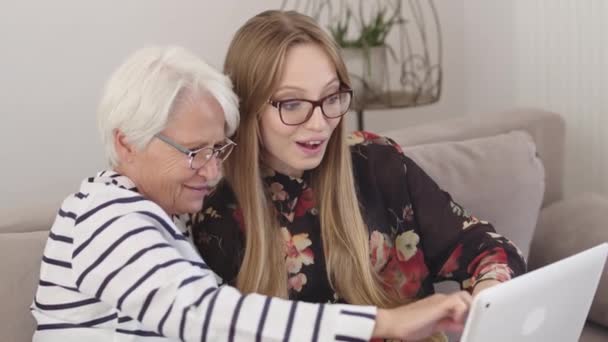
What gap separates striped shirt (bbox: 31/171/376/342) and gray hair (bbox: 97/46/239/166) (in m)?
0.08

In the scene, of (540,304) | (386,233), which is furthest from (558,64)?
(540,304)

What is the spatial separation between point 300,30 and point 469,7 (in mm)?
1580

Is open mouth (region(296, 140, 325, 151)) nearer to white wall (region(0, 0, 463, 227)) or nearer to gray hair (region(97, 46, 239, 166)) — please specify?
gray hair (region(97, 46, 239, 166))

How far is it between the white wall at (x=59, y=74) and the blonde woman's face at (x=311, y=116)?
80 centimetres

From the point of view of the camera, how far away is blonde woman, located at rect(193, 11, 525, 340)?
1.46m

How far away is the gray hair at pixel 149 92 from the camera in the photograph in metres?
1.24

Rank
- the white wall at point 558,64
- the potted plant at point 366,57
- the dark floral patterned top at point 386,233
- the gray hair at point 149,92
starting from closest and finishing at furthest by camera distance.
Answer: the gray hair at point 149,92 → the dark floral patterned top at point 386,233 → the potted plant at point 366,57 → the white wall at point 558,64

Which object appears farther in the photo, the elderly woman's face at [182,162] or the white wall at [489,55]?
the white wall at [489,55]

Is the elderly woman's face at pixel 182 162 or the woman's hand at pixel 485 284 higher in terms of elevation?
the elderly woman's face at pixel 182 162

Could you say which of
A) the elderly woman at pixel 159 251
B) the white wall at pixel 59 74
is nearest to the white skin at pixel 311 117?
the elderly woman at pixel 159 251

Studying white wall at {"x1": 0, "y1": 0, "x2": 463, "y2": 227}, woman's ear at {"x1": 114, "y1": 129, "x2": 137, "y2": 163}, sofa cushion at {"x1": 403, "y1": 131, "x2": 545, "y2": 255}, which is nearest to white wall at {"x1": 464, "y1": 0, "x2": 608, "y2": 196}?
sofa cushion at {"x1": 403, "y1": 131, "x2": 545, "y2": 255}

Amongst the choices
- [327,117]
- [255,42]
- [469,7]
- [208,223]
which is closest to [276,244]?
[208,223]

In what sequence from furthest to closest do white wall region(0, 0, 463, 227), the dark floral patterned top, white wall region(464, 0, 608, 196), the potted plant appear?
white wall region(464, 0, 608, 196) → the potted plant → white wall region(0, 0, 463, 227) → the dark floral patterned top

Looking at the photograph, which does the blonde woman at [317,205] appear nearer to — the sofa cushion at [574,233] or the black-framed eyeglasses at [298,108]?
the black-framed eyeglasses at [298,108]
